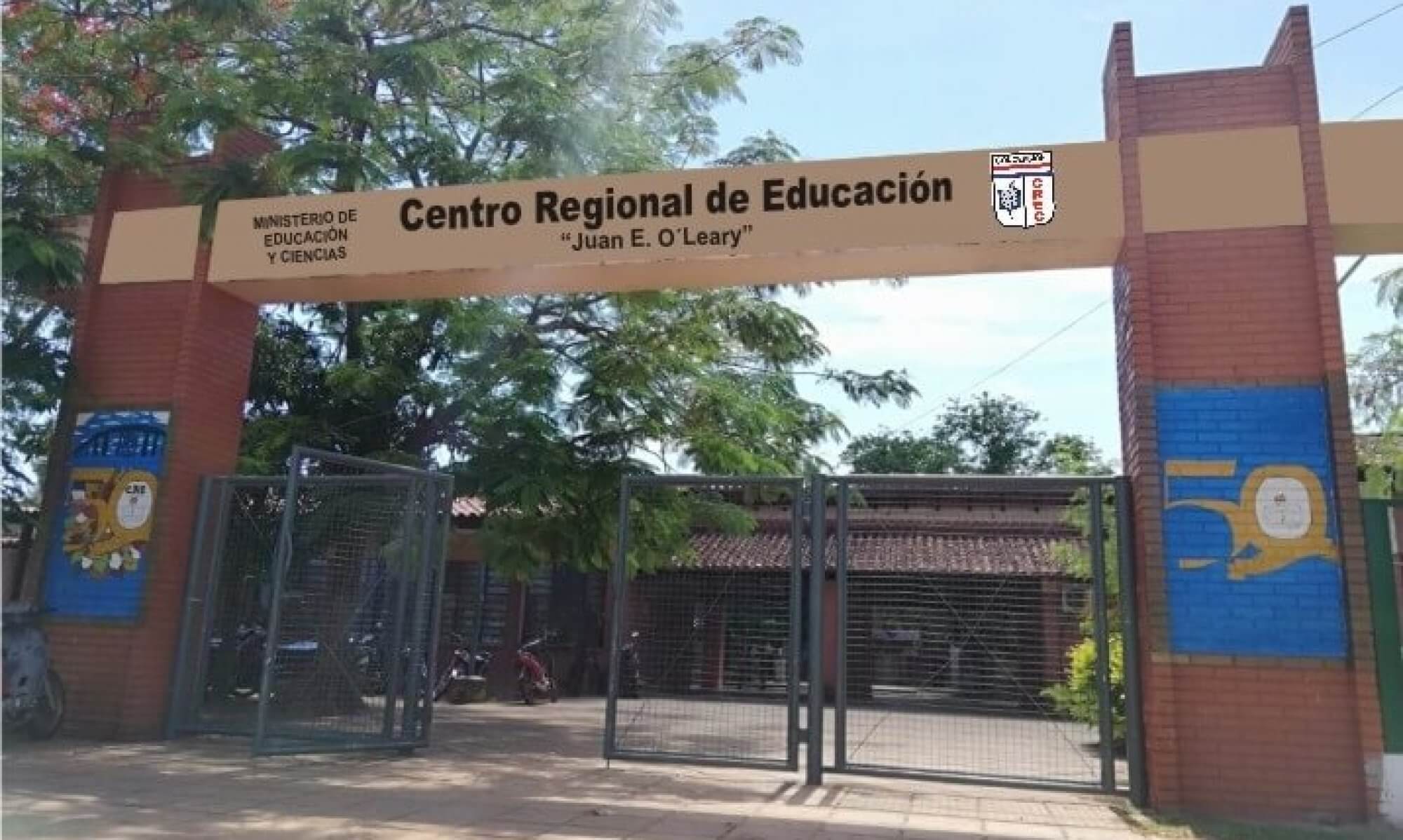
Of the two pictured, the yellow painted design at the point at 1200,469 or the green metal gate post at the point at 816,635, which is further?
the green metal gate post at the point at 816,635

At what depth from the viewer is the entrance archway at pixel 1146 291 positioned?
264 inches

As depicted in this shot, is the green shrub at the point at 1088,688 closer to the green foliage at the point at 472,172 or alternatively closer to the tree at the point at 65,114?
the green foliage at the point at 472,172

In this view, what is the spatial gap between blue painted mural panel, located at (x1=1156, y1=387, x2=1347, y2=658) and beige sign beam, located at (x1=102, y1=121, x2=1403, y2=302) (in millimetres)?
1344

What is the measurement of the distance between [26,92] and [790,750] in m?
9.24

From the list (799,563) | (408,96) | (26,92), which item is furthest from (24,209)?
(799,563)

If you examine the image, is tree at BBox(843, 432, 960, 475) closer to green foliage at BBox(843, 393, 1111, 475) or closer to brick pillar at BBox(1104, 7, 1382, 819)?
green foliage at BBox(843, 393, 1111, 475)

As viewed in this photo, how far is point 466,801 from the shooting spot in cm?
675

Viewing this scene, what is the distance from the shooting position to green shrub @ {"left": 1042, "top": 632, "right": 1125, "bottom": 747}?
9875 millimetres

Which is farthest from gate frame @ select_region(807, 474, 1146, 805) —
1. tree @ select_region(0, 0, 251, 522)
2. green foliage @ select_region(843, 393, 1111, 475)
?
green foliage @ select_region(843, 393, 1111, 475)

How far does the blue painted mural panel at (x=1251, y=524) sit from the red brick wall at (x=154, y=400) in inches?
306

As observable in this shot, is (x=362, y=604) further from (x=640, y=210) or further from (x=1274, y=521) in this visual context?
(x=1274, y=521)

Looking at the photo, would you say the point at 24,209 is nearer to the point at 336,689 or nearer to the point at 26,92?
the point at 26,92

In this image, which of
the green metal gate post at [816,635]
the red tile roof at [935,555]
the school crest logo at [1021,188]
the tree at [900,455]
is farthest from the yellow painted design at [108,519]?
the tree at [900,455]

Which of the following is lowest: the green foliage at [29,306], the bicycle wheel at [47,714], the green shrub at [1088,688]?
the bicycle wheel at [47,714]
